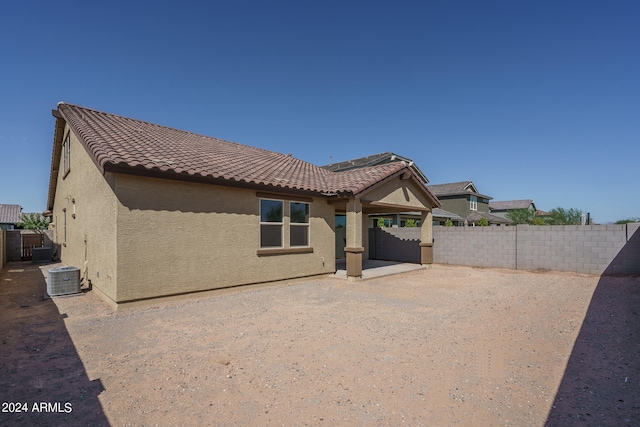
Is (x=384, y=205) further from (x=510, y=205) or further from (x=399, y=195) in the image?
(x=510, y=205)

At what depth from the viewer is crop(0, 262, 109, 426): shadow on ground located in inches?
118

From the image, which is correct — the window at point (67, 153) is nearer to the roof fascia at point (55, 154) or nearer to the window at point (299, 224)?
the roof fascia at point (55, 154)

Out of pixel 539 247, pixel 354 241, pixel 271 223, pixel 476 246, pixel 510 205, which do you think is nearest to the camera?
pixel 271 223

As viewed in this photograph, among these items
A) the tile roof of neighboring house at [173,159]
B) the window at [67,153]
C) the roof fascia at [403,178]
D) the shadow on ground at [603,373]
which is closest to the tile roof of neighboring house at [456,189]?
the roof fascia at [403,178]

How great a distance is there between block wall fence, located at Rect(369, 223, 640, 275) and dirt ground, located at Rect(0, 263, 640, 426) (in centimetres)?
472

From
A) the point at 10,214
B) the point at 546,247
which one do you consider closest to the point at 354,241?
the point at 546,247

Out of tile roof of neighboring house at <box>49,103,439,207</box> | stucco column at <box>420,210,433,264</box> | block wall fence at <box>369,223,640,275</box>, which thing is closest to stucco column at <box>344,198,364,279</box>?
tile roof of neighboring house at <box>49,103,439,207</box>

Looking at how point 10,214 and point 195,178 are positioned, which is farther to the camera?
point 10,214

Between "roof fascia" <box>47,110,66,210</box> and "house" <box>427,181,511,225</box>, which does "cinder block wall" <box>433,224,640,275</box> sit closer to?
"roof fascia" <box>47,110,66,210</box>

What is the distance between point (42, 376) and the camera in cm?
377

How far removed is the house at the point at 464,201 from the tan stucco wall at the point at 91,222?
3495 centimetres

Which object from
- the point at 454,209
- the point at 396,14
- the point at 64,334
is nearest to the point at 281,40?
the point at 396,14

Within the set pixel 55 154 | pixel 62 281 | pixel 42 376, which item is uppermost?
pixel 55 154

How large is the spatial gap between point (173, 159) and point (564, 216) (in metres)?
40.3
